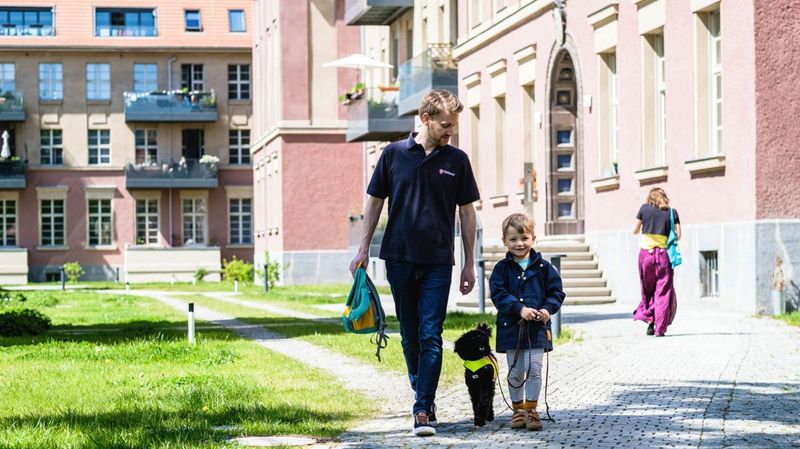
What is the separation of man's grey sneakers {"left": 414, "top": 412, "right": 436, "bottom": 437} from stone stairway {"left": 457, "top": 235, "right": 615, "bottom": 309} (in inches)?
599

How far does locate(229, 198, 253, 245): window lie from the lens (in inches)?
2805

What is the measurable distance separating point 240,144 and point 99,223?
7771 mm

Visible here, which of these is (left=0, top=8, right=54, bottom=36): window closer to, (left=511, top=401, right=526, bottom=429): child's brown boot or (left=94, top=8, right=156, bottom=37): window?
(left=94, top=8, right=156, bottom=37): window

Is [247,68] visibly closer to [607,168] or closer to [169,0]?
[169,0]

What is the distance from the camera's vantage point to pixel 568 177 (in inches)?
1129

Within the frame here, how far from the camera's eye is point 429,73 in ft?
120

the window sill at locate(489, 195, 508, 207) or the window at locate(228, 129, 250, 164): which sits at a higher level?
the window at locate(228, 129, 250, 164)

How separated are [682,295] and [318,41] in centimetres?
3383

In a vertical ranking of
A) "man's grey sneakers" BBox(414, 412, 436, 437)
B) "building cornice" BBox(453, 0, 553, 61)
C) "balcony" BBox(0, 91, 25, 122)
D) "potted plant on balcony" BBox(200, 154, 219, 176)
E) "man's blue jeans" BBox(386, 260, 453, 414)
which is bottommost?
"man's grey sneakers" BBox(414, 412, 436, 437)

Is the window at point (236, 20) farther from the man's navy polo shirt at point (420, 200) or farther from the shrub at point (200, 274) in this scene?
the man's navy polo shirt at point (420, 200)

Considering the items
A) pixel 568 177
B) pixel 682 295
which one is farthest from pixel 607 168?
pixel 682 295

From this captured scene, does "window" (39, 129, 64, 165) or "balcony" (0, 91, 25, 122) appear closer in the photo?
"balcony" (0, 91, 25, 122)

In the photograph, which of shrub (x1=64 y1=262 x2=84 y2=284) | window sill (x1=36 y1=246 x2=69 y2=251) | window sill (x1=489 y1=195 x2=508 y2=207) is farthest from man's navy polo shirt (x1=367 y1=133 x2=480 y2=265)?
window sill (x1=36 y1=246 x2=69 y2=251)

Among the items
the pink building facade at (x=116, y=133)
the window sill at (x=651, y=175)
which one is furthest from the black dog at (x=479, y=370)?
the pink building facade at (x=116, y=133)
